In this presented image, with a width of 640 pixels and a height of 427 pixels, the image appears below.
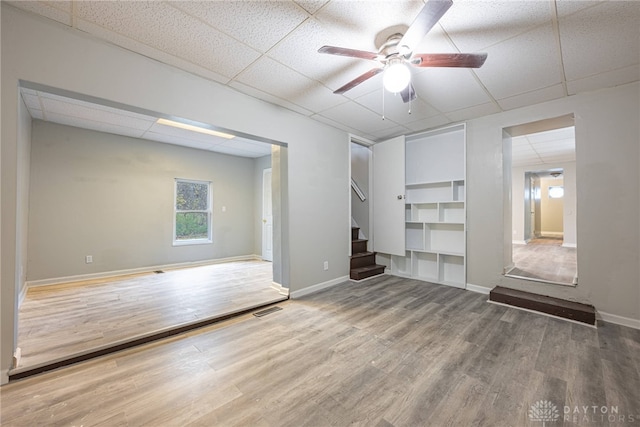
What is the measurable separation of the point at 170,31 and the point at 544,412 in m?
3.59

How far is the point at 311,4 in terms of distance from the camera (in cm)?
172

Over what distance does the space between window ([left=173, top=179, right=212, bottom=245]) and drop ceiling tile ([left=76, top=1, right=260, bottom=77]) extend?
3880mm

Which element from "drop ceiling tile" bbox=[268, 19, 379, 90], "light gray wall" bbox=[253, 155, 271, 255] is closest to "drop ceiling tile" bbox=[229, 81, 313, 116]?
"drop ceiling tile" bbox=[268, 19, 379, 90]

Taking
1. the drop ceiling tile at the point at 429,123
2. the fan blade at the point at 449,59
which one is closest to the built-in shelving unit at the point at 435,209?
the drop ceiling tile at the point at 429,123

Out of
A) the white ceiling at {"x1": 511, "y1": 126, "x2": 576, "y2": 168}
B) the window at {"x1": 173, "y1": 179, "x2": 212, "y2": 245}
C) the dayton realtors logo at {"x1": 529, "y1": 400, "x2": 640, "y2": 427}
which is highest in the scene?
the white ceiling at {"x1": 511, "y1": 126, "x2": 576, "y2": 168}

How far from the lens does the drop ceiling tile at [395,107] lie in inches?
119

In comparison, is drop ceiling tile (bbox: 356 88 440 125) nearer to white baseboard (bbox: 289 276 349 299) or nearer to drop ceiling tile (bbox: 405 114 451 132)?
drop ceiling tile (bbox: 405 114 451 132)

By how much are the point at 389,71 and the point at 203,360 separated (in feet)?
8.91

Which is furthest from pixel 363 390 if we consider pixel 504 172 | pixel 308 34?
pixel 504 172

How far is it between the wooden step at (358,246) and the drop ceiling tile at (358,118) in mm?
1980

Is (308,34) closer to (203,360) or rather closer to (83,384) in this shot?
(203,360)

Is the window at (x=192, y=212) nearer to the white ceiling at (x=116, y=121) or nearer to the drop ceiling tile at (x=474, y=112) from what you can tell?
A: the white ceiling at (x=116, y=121)

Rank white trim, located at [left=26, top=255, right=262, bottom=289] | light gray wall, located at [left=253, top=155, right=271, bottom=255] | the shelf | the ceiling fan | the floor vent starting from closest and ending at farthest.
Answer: the ceiling fan
the floor vent
white trim, located at [left=26, top=255, right=262, bottom=289]
the shelf
light gray wall, located at [left=253, top=155, right=271, bottom=255]

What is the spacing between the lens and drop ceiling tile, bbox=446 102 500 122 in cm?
329
